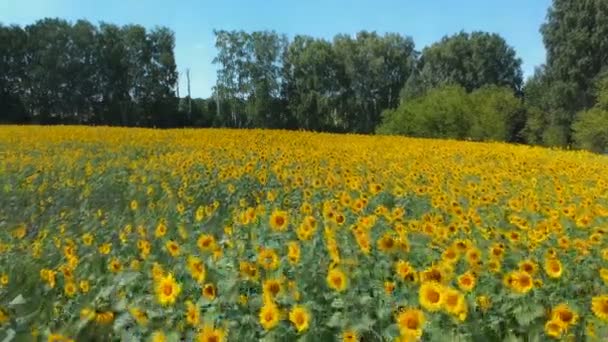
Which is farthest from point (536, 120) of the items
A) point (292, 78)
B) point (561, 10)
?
point (292, 78)

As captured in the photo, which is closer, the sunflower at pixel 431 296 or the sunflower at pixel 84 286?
the sunflower at pixel 431 296

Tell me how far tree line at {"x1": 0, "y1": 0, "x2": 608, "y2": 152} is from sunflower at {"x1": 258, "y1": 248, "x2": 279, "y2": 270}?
29233 millimetres

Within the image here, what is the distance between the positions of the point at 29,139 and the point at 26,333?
15.3 m

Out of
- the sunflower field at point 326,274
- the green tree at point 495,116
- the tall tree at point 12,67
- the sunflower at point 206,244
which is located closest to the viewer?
the sunflower field at point 326,274

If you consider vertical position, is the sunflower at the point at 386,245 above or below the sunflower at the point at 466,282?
above

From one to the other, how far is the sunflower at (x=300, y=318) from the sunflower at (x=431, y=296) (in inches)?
17.4

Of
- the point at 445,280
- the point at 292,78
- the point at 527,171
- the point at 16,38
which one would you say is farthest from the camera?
the point at 292,78

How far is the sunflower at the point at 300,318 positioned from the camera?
2.45m

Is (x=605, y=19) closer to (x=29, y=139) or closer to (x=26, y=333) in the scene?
(x=29, y=139)

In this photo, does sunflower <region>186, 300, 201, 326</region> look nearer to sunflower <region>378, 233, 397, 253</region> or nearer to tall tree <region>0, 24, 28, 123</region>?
sunflower <region>378, 233, 397, 253</region>

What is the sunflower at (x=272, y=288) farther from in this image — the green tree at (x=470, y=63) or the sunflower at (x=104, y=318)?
the green tree at (x=470, y=63)

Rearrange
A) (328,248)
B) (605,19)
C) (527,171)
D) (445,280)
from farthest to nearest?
(605,19) → (527,171) → (328,248) → (445,280)

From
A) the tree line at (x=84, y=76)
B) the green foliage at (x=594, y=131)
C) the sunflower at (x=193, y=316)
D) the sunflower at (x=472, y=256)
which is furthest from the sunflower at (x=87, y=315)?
the tree line at (x=84, y=76)

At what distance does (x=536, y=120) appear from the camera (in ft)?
124
